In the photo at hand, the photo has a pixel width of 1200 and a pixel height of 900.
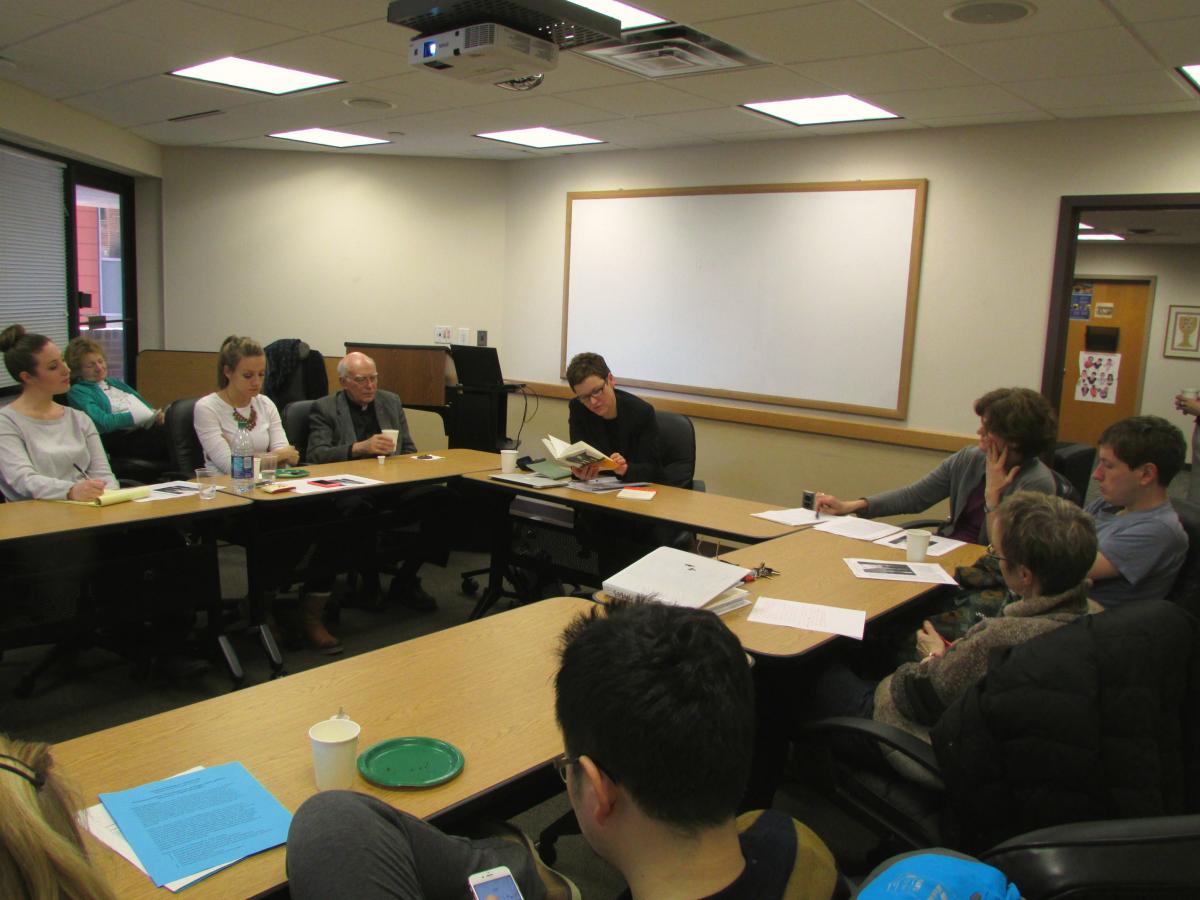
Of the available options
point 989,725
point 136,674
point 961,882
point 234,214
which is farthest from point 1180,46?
point 234,214

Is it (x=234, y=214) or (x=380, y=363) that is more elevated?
(x=234, y=214)

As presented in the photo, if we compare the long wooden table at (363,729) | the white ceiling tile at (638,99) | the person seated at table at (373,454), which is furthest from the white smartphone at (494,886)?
the white ceiling tile at (638,99)

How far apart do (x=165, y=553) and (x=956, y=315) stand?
13.4ft

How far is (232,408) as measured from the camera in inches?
156

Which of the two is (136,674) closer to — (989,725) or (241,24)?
(241,24)

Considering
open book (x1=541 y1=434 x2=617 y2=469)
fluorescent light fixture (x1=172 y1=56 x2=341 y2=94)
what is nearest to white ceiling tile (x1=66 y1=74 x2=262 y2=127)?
fluorescent light fixture (x1=172 y1=56 x2=341 y2=94)

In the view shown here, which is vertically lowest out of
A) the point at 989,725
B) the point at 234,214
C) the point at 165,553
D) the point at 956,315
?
the point at 165,553

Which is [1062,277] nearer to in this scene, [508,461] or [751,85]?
[751,85]

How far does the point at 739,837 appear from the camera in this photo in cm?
103

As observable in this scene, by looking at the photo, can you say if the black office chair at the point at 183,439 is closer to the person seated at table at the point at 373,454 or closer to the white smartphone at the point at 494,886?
the person seated at table at the point at 373,454

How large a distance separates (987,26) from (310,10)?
2394 mm

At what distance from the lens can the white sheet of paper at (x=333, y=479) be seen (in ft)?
11.3

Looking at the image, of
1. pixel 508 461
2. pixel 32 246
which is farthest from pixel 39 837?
pixel 32 246

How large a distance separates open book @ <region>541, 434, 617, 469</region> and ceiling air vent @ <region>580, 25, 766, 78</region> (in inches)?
63.7
